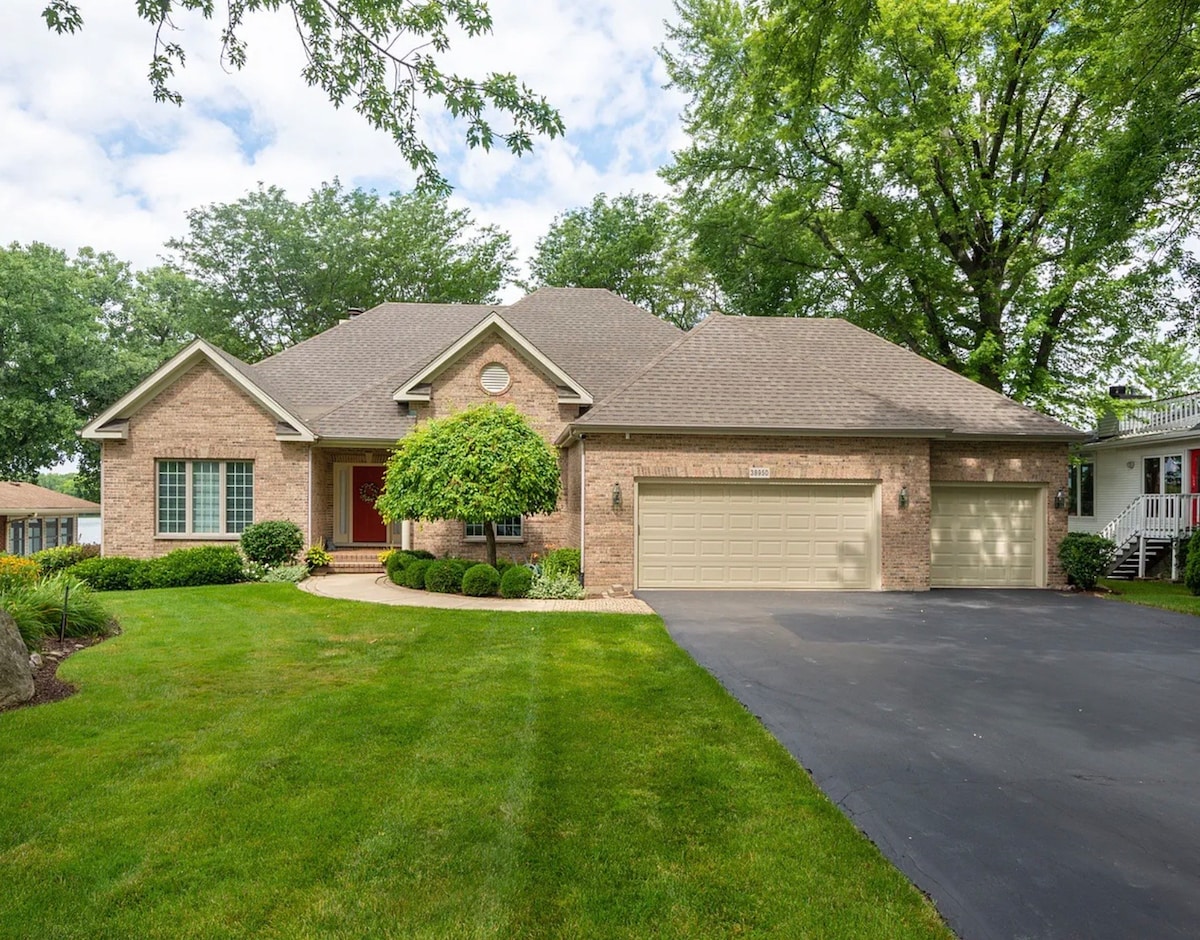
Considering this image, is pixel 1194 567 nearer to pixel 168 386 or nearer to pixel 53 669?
pixel 53 669

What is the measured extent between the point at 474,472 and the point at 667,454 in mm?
3803

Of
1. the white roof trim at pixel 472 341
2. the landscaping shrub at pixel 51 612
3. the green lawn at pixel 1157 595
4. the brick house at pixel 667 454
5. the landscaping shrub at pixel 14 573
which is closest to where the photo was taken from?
the landscaping shrub at pixel 51 612

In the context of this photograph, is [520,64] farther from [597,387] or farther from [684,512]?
[597,387]

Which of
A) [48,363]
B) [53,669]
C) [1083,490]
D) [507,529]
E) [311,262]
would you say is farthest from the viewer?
[311,262]

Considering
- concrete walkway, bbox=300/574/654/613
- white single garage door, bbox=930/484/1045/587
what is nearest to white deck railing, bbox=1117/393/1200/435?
white single garage door, bbox=930/484/1045/587

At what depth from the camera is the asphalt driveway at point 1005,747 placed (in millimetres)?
3240

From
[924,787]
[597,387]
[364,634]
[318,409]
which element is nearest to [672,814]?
[924,787]

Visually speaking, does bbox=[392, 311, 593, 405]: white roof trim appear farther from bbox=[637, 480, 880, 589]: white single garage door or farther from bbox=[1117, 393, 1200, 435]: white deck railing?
bbox=[1117, 393, 1200, 435]: white deck railing

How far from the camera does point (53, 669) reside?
22.9 feet

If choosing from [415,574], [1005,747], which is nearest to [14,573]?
[415,574]

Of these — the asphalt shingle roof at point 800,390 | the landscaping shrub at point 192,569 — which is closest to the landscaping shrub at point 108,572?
the landscaping shrub at point 192,569

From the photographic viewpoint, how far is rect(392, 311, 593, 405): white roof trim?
16.3 m

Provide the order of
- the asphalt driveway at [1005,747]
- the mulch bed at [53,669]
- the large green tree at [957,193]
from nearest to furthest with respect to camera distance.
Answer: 1. the asphalt driveway at [1005,747]
2. the mulch bed at [53,669]
3. the large green tree at [957,193]

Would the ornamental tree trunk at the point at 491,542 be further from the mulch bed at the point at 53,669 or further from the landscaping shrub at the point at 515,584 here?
the mulch bed at the point at 53,669
